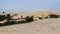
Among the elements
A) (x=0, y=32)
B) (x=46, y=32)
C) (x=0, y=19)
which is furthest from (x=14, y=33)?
(x=0, y=19)

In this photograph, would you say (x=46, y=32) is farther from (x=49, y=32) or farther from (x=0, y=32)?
(x=0, y=32)

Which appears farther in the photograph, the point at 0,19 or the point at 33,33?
the point at 0,19

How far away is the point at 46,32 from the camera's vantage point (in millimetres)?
14117

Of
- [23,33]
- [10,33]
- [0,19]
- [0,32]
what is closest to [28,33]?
[23,33]

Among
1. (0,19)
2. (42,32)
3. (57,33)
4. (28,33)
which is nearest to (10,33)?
(28,33)

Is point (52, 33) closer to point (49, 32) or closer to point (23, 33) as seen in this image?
point (49, 32)

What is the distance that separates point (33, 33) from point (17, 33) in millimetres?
1107

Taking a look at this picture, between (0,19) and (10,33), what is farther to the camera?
(0,19)

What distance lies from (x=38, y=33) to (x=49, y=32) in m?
0.90

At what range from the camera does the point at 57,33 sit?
13.7m

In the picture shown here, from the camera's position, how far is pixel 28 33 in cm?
1369

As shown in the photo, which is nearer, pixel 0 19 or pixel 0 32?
pixel 0 32

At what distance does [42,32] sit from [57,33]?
111 cm

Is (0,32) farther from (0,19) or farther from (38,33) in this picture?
(0,19)
